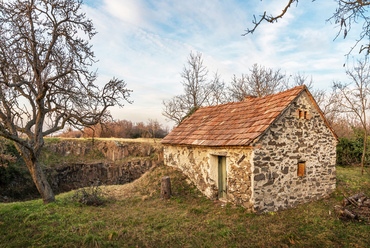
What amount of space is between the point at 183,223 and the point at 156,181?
486cm

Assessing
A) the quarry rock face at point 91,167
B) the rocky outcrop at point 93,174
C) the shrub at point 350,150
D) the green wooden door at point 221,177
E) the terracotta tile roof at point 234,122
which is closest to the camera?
the terracotta tile roof at point 234,122

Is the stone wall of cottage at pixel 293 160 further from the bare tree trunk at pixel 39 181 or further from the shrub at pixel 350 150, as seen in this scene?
the shrub at pixel 350 150

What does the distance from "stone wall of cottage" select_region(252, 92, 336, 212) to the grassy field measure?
500 millimetres

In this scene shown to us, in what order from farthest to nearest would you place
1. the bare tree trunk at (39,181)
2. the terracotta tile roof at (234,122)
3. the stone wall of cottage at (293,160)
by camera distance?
the bare tree trunk at (39,181) < the terracotta tile roof at (234,122) < the stone wall of cottage at (293,160)

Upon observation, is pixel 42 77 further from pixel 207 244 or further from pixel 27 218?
pixel 207 244

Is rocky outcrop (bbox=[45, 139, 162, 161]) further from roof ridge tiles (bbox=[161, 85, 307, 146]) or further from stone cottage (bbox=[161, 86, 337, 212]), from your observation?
stone cottage (bbox=[161, 86, 337, 212])

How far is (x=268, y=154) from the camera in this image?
746 centimetres

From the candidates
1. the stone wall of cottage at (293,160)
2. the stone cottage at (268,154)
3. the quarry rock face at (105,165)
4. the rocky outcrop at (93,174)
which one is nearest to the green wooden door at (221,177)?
the stone cottage at (268,154)

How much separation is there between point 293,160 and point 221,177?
112 inches

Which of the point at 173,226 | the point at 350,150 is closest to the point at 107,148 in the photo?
the point at 173,226

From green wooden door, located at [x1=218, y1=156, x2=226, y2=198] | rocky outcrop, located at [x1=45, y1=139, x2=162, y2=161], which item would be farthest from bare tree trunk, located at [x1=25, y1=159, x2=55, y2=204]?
rocky outcrop, located at [x1=45, y1=139, x2=162, y2=161]

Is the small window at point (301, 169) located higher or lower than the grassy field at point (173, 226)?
higher

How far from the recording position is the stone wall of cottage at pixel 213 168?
7.51 metres

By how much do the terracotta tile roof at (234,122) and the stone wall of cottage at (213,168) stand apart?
1.32ft
